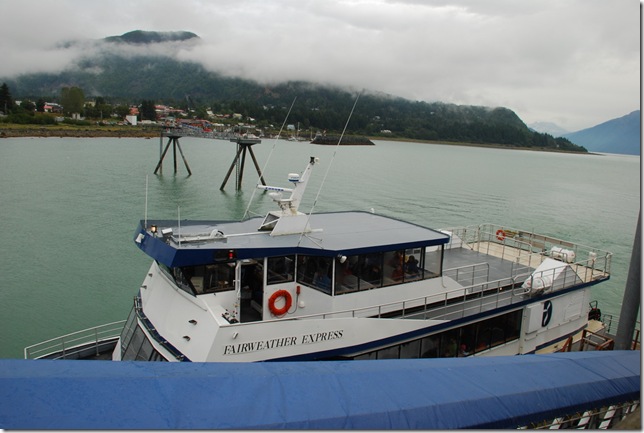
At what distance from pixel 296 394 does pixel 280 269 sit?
3.67 meters

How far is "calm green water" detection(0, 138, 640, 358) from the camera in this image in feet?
60.0

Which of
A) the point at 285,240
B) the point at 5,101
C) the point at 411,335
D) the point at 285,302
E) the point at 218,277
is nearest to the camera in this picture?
the point at 218,277

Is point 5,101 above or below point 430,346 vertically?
above

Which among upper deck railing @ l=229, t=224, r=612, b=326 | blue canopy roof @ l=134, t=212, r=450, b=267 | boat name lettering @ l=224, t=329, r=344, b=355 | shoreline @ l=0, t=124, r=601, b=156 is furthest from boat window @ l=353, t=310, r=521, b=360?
shoreline @ l=0, t=124, r=601, b=156

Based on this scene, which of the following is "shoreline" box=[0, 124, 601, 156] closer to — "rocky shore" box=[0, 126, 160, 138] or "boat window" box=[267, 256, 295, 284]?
"rocky shore" box=[0, 126, 160, 138]

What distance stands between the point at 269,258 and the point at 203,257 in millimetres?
1269

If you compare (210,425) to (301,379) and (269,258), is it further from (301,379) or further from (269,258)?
(269,258)

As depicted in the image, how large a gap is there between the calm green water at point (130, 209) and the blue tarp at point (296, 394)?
18.0ft

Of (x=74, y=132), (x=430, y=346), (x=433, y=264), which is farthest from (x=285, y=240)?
(x=74, y=132)

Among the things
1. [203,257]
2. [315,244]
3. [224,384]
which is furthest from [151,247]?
[224,384]

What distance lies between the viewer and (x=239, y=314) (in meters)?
9.18

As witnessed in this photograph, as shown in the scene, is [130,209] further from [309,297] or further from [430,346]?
[430,346]

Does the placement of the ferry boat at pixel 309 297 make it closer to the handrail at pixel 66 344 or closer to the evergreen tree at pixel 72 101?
the handrail at pixel 66 344

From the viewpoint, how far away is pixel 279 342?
8.84 meters
